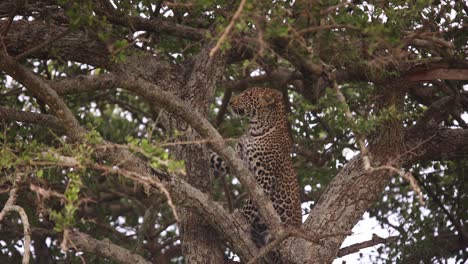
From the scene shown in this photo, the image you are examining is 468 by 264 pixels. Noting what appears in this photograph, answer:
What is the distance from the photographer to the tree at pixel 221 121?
584cm

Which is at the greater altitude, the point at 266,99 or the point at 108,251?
the point at 266,99

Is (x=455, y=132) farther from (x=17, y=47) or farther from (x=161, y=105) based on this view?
(x=17, y=47)

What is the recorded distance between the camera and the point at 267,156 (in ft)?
30.8

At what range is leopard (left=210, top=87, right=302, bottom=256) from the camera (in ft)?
29.5

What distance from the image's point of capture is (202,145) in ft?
26.4

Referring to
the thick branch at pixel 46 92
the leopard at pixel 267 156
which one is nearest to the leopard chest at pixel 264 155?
the leopard at pixel 267 156

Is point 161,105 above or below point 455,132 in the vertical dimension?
below

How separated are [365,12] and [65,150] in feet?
8.44

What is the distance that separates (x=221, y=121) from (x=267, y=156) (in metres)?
1.32

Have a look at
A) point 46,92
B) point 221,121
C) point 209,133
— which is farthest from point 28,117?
point 221,121

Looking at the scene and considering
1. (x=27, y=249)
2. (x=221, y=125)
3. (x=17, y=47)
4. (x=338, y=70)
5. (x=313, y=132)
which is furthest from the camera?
(x=221, y=125)

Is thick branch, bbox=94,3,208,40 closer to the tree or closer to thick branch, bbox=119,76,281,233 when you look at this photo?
the tree

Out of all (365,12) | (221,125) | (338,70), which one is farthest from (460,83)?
(221,125)

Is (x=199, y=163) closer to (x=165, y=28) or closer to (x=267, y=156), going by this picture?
(x=165, y=28)
